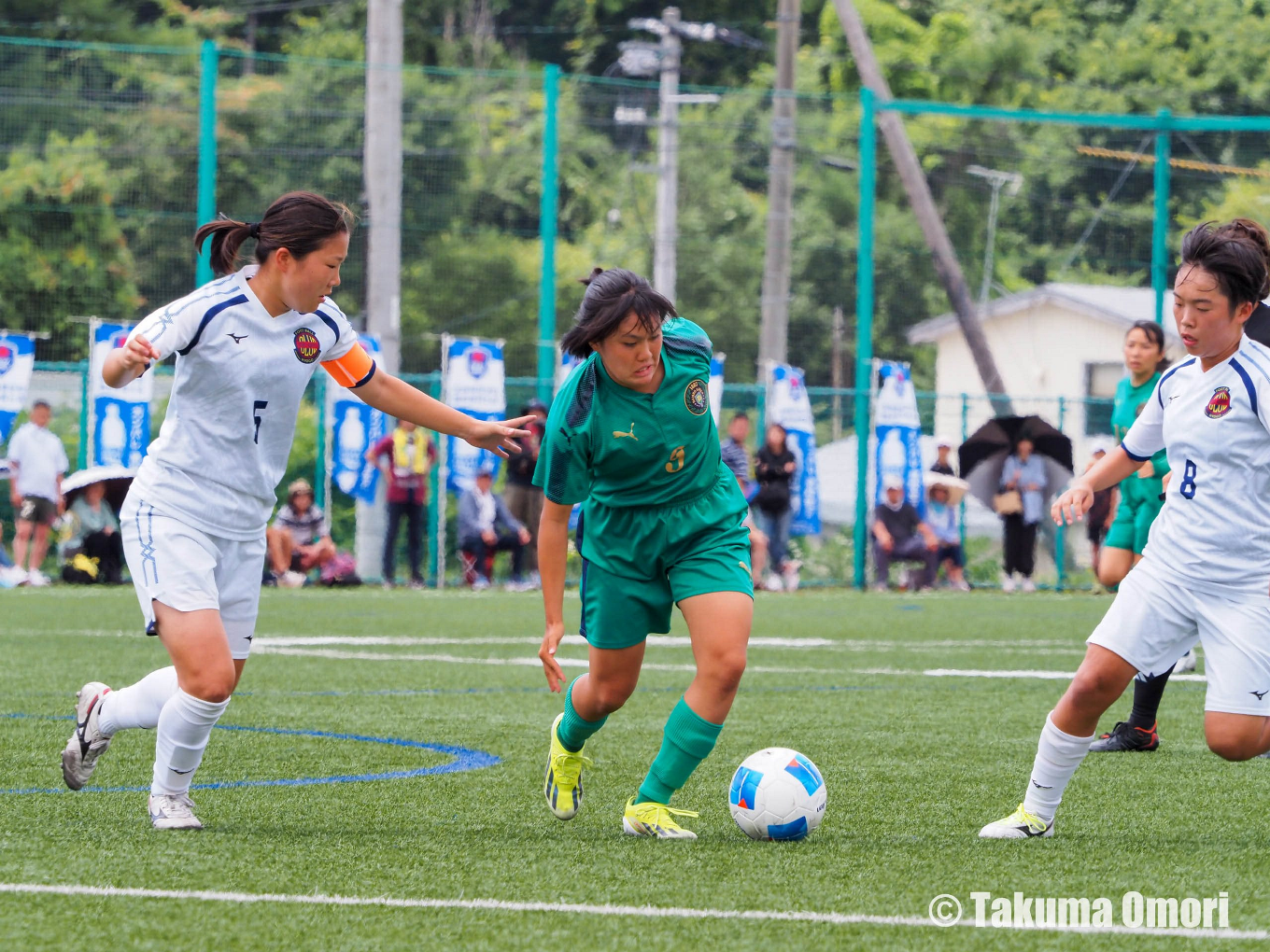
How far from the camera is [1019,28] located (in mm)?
38875

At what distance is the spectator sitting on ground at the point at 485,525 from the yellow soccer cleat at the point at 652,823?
13.7m

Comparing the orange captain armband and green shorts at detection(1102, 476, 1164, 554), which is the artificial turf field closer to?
green shorts at detection(1102, 476, 1164, 554)

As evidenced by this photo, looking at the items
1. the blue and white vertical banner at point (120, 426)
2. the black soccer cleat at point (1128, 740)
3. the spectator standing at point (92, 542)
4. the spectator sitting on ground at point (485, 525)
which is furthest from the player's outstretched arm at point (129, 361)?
the spectator sitting on ground at point (485, 525)

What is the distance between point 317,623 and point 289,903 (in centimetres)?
971

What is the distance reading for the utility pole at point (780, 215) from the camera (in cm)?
2400

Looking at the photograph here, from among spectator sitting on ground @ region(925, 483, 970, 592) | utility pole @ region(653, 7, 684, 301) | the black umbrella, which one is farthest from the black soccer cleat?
utility pole @ region(653, 7, 684, 301)

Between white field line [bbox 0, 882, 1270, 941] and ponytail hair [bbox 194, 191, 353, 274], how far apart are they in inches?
73.4

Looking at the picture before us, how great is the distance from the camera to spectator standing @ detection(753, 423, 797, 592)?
1864 centimetres

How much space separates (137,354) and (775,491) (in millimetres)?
14293

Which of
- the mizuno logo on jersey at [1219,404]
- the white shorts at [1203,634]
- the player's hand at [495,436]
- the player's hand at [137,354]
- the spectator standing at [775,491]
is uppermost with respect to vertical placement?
the player's hand at [137,354]

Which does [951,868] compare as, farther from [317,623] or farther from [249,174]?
[249,174]

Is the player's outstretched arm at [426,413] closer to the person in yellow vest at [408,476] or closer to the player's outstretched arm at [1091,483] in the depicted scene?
the player's outstretched arm at [1091,483]

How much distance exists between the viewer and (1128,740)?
7.20m

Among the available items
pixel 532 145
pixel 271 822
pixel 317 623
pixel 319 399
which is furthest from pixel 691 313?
pixel 271 822
